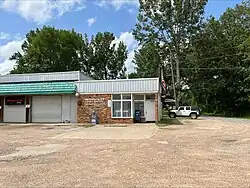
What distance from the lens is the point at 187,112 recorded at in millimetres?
36812

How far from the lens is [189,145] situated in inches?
522

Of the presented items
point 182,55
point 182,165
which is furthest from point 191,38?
point 182,165

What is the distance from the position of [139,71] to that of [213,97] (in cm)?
1506

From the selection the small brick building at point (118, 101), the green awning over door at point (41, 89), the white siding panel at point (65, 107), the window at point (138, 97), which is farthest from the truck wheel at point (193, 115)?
the green awning over door at point (41, 89)

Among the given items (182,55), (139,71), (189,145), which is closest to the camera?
(189,145)

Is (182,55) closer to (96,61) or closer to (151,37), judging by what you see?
(151,37)

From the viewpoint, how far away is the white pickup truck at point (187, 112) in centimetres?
3631

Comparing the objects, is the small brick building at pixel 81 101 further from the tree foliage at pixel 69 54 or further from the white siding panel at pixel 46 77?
the tree foliage at pixel 69 54

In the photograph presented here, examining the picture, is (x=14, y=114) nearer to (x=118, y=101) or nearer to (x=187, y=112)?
(x=118, y=101)

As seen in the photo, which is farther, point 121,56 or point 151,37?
point 121,56

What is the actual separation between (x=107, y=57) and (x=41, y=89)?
115 ft

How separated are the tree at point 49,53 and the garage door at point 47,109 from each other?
978 inches

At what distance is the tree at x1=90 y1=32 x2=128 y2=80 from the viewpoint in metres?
62.4

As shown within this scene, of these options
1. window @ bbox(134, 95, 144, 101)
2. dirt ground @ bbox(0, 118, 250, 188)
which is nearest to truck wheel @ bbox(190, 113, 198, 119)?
window @ bbox(134, 95, 144, 101)
